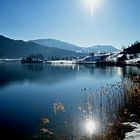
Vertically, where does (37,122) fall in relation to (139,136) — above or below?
below

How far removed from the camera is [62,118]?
24750 mm

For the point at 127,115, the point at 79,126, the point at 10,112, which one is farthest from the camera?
the point at 10,112

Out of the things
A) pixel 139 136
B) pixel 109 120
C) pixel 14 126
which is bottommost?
pixel 14 126

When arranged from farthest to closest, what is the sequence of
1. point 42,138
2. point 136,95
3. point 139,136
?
point 42,138, point 136,95, point 139,136

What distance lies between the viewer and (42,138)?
19.5 meters

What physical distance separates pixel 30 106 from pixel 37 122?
8342 mm

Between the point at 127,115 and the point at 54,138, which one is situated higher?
the point at 127,115

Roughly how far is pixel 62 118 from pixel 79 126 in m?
3.17

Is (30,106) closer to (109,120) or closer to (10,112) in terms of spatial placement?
(10,112)

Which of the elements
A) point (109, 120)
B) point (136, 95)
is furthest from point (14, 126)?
point (136, 95)

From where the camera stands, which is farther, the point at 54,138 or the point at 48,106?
the point at 48,106

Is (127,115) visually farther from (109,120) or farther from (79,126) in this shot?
(79,126)

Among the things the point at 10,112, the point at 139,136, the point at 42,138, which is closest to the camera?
the point at 139,136

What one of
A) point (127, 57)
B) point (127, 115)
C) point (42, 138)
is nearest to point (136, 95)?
point (127, 115)
